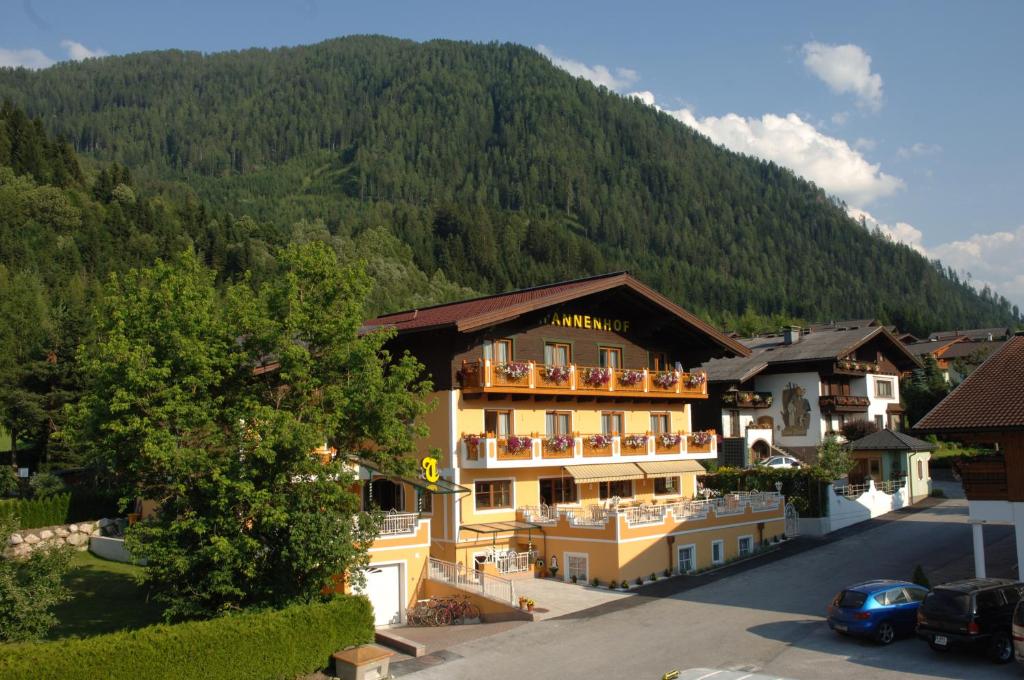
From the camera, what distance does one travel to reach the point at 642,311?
4344 centimetres

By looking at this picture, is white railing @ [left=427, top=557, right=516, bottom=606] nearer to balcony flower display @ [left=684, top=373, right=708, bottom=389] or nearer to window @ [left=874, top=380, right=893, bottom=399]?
balcony flower display @ [left=684, top=373, right=708, bottom=389]

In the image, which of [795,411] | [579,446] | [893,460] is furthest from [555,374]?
[795,411]

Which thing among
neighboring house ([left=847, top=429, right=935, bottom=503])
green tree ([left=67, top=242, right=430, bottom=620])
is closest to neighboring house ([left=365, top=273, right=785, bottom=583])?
green tree ([left=67, top=242, right=430, bottom=620])

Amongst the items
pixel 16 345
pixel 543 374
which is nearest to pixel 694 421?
pixel 543 374

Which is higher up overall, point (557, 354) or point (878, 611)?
point (557, 354)

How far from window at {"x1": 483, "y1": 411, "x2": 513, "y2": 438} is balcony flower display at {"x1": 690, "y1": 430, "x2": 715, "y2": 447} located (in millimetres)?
10248

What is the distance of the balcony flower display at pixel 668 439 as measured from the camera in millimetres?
41719

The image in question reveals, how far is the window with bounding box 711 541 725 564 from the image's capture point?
37.1 metres

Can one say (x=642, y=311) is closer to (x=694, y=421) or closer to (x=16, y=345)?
(x=694, y=421)

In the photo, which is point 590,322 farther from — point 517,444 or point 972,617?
point 972,617

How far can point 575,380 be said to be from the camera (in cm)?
3853

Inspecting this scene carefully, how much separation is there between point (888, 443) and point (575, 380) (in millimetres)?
26165

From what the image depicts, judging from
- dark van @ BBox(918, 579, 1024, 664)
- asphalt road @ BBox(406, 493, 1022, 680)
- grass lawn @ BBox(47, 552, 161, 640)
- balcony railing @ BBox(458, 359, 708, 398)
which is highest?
balcony railing @ BBox(458, 359, 708, 398)

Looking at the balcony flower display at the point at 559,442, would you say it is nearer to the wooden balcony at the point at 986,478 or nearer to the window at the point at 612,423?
the window at the point at 612,423
